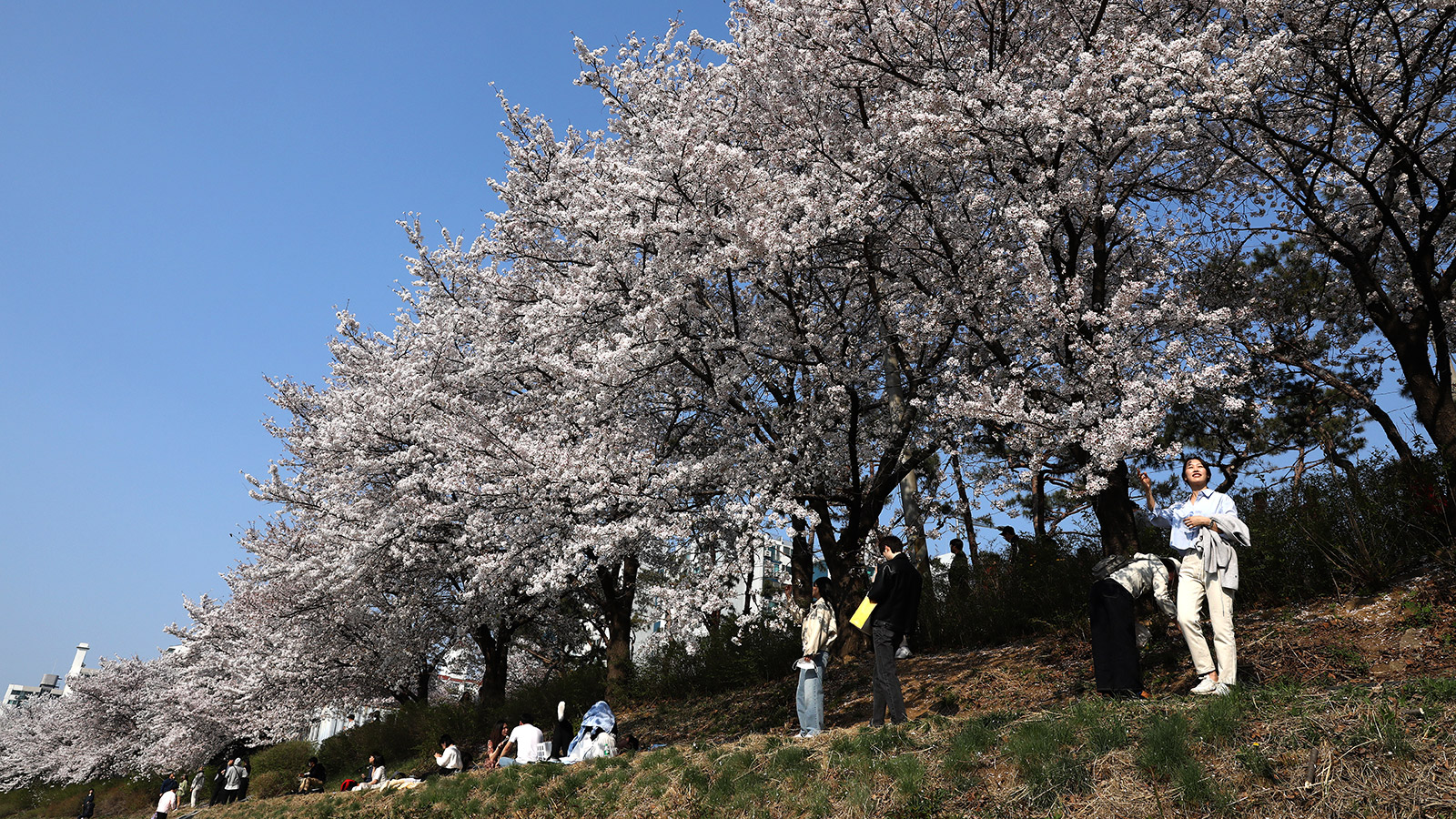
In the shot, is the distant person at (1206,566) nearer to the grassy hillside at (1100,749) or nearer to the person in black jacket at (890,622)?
the grassy hillside at (1100,749)

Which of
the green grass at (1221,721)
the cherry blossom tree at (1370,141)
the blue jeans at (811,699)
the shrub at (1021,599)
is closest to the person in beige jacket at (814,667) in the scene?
the blue jeans at (811,699)

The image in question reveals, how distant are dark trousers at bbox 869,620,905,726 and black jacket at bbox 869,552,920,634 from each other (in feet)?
0.24

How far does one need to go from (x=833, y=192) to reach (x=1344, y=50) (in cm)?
550

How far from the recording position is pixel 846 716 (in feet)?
31.1

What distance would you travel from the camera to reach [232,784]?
59.4 ft

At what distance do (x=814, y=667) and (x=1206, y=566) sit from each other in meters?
3.60

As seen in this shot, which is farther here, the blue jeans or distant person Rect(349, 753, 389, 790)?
distant person Rect(349, 753, 389, 790)

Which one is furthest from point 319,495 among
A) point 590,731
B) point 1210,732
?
point 1210,732

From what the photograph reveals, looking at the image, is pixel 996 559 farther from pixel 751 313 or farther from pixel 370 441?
pixel 370 441

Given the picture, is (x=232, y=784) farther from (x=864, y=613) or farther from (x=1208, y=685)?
(x=1208, y=685)

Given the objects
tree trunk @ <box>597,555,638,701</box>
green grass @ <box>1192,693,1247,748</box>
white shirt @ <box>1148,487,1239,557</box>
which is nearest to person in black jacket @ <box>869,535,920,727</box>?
white shirt @ <box>1148,487,1239,557</box>

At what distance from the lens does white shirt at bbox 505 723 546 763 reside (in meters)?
11.6

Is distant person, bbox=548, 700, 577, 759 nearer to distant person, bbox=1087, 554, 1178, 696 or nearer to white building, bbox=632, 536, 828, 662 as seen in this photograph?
white building, bbox=632, 536, 828, 662

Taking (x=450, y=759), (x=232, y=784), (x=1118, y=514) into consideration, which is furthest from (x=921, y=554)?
(x=232, y=784)
